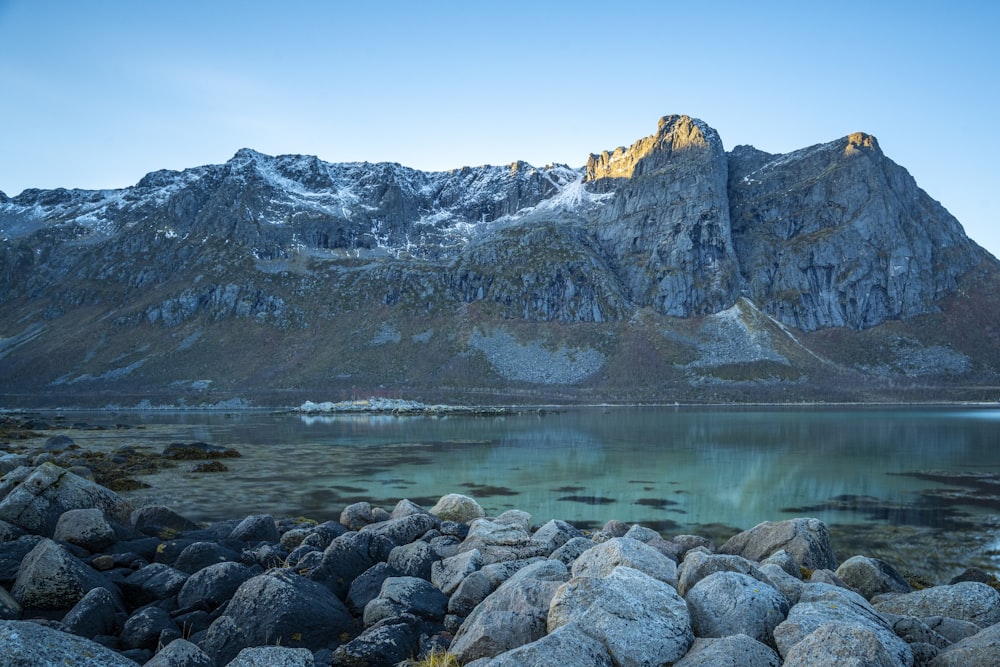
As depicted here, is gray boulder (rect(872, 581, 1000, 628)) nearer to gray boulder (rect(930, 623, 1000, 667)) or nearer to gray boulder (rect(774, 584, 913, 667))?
gray boulder (rect(774, 584, 913, 667))

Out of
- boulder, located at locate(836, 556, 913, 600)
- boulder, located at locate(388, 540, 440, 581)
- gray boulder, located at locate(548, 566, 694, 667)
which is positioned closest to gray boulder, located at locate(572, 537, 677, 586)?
gray boulder, located at locate(548, 566, 694, 667)

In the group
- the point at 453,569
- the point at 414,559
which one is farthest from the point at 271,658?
the point at 414,559

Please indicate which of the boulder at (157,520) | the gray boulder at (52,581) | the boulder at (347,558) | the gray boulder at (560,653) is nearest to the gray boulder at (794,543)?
the boulder at (347,558)

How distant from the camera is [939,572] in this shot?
17.6 m

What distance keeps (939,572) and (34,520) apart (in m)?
25.1

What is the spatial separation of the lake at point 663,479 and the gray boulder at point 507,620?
1430 centimetres

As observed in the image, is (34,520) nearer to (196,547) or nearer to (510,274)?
(196,547)

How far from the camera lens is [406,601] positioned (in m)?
11.1

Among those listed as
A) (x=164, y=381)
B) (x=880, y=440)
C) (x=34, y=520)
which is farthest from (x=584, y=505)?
(x=164, y=381)

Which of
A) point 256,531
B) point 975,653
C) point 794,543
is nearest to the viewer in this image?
point 975,653

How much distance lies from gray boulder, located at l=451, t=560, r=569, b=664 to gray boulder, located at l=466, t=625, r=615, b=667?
89 cm

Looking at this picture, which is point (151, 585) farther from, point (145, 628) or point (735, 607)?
point (735, 607)

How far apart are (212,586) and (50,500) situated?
9278 millimetres

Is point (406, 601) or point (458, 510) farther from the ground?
point (406, 601)
